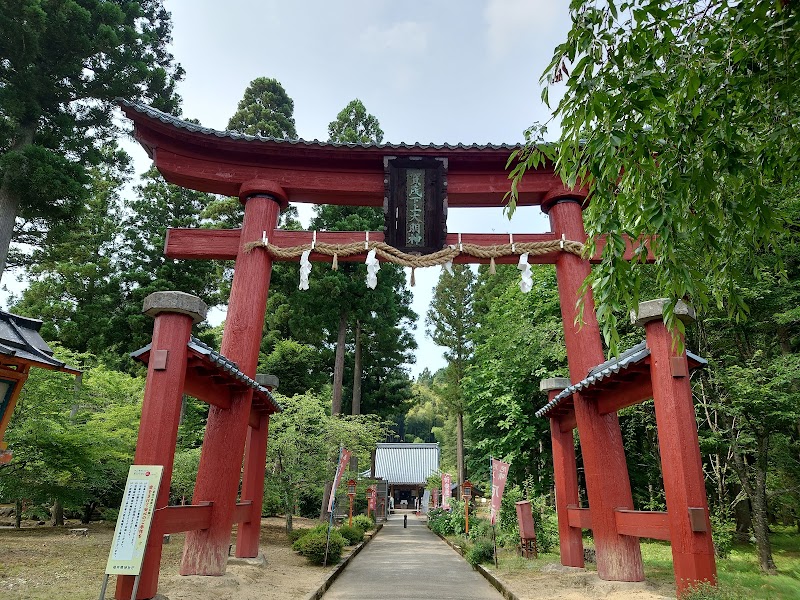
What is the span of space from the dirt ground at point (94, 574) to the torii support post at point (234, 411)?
17.9 inches

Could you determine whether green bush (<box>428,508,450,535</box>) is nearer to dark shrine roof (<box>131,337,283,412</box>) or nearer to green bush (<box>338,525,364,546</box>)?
green bush (<box>338,525,364,546</box>)

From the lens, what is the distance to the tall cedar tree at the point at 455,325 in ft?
97.2

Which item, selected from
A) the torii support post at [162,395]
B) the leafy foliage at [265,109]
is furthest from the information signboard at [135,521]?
the leafy foliage at [265,109]

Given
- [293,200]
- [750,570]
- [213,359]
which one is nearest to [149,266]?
[293,200]

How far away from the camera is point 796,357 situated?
10.9 metres

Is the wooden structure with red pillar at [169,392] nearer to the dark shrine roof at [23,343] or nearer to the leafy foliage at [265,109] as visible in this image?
the dark shrine roof at [23,343]

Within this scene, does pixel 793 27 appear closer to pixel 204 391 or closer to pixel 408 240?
pixel 408 240

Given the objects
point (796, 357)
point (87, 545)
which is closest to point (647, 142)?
point (796, 357)

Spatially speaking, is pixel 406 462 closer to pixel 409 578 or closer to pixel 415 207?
pixel 409 578

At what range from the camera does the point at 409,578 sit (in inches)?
392

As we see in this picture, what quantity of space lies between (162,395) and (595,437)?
664cm

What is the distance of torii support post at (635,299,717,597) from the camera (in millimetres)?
5785

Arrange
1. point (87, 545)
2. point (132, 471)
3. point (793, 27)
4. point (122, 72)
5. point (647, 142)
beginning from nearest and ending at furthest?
point (793, 27) → point (647, 142) → point (132, 471) → point (87, 545) → point (122, 72)

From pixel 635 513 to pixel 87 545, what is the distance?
1182 cm
